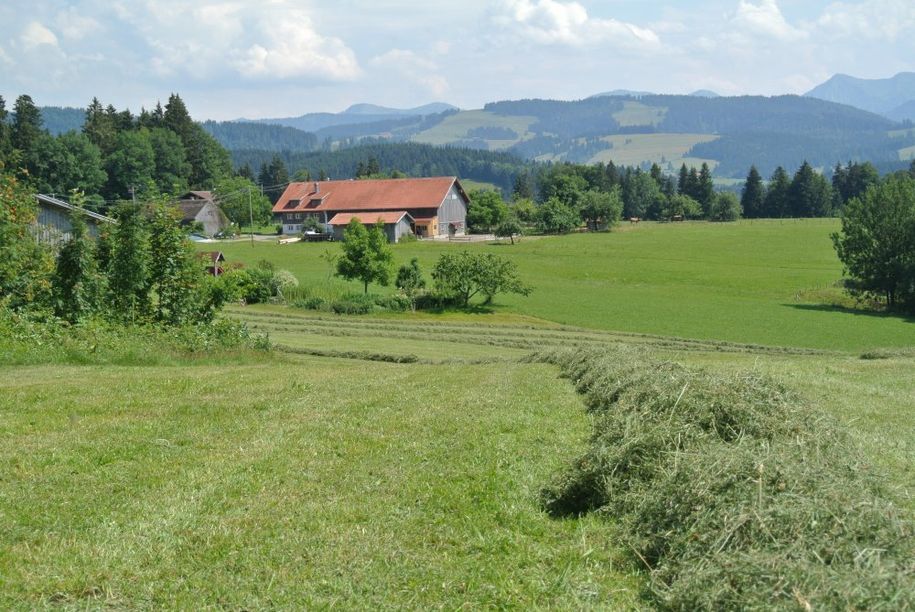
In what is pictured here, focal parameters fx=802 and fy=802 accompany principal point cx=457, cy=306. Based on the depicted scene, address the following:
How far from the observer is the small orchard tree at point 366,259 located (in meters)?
51.5

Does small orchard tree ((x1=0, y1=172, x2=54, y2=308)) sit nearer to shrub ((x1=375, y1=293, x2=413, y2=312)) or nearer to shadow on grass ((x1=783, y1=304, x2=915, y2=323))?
shrub ((x1=375, y1=293, x2=413, y2=312))

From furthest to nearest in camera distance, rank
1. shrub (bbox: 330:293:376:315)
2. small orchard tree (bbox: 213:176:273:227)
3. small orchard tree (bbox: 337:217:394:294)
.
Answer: small orchard tree (bbox: 213:176:273:227) < small orchard tree (bbox: 337:217:394:294) < shrub (bbox: 330:293:376:315)

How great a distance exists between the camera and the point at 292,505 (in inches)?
286

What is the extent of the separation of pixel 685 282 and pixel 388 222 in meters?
45.4

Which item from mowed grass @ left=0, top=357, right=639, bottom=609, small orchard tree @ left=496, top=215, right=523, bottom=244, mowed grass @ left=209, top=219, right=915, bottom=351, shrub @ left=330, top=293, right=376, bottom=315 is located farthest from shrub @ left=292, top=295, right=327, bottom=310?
small orchard tree @ left=496, top=215, right=523, bottom=244

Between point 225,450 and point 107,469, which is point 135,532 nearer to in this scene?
point 107,469

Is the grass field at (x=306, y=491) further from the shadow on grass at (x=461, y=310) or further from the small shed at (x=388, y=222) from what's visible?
the small shed at (x=388, y=222)

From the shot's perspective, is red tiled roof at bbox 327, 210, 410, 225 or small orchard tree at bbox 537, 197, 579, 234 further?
small orchard tree at bbox 537, 197, 579, 234

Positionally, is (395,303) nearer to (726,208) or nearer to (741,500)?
(741,500)

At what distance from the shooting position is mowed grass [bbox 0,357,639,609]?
5.56 m

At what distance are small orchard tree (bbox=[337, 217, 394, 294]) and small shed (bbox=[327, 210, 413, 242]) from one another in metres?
45.8

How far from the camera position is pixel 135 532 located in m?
6.56

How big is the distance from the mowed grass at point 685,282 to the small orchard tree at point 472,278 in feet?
4.96

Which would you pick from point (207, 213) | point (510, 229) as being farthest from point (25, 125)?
point (510, 229)
